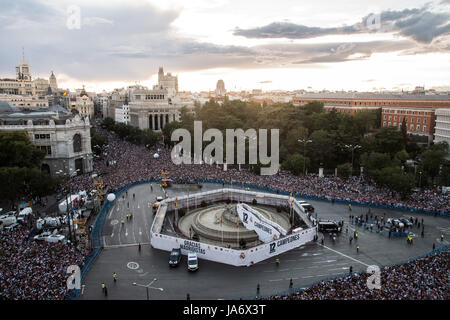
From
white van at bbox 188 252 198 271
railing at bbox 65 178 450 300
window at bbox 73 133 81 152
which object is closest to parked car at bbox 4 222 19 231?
railing at bbox 65 178 450 300

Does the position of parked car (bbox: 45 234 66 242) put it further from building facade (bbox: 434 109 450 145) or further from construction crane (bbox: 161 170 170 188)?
building facade (bbox: 434 109 450 145)

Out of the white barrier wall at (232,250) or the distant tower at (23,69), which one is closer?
the white barrier wall at (232,250)

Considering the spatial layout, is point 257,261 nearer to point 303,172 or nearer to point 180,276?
point 180,276

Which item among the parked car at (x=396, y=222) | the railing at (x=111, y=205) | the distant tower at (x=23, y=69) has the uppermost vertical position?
the distant tower at (x=23, y=69)

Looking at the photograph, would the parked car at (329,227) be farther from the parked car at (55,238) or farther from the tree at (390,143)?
the tree at (390,143)

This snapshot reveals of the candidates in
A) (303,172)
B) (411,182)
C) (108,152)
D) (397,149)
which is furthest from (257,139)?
(108,152)

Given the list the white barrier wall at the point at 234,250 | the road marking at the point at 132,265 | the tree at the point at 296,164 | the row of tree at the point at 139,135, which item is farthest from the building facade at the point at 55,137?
the tree at the point at 296,164
